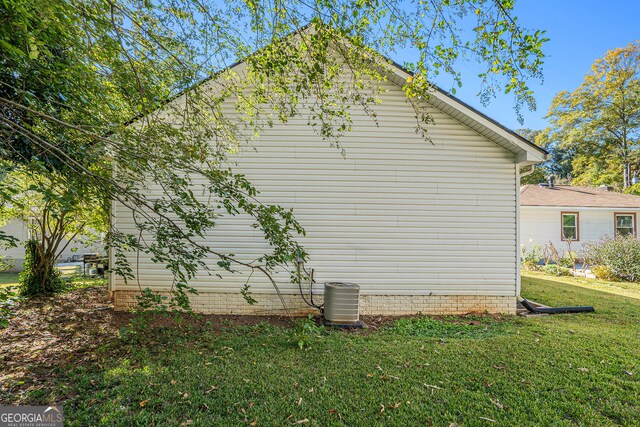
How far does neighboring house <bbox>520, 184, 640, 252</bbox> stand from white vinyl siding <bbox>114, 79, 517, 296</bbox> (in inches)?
442

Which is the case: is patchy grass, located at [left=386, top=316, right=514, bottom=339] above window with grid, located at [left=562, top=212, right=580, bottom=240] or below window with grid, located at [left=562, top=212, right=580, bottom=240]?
below

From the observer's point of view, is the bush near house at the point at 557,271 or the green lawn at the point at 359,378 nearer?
the green lawn at the point at 359,378

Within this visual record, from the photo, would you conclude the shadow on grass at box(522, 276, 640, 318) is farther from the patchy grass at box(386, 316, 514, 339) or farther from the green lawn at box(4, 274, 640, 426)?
the patchy grass at box(386, 316, 514, 339)

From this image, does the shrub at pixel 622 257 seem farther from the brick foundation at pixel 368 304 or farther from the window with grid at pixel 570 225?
the brick foundation at pixel 368 304

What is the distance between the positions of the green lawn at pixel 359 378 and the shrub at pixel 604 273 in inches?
281

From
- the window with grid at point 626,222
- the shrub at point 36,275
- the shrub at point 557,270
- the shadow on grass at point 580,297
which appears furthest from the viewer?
the window with grid at point 626,222

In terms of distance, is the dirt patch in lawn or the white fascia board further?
the white fascia board

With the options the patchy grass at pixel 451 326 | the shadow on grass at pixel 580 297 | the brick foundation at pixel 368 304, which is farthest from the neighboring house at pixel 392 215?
the shadow on grass at pixel 580 297

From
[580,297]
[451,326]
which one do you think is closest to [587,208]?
[580,297]

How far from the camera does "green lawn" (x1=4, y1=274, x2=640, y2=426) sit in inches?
110

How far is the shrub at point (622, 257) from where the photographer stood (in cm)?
1014

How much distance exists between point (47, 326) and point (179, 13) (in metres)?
5.70

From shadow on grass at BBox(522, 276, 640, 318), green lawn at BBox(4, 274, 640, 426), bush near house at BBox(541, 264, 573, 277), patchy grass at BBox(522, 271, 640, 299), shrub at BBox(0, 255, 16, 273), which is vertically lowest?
green lawn at BBox(4, 274, 640, 426)

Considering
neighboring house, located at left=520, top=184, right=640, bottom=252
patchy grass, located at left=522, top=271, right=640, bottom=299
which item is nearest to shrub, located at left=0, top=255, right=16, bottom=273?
patchy grass, located at left=522, top=271, right=640, bottom=299
